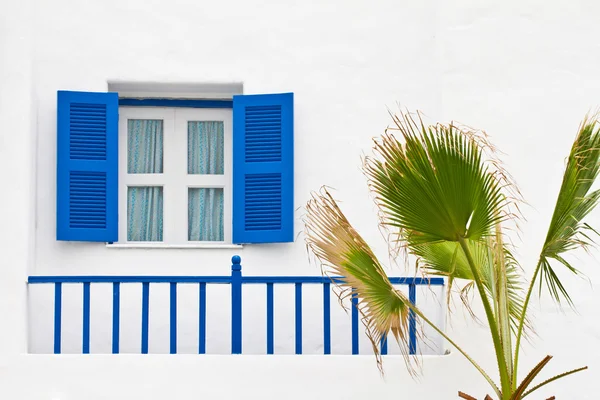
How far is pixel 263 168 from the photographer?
6.80 meters

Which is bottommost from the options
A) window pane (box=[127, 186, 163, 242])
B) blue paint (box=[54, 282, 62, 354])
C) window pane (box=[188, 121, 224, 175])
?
blue paint (box=[54, 282, 62, 354])

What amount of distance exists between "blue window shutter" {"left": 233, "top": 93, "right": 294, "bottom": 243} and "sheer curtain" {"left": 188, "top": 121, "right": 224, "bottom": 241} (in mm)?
308

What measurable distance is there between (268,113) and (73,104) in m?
1.49

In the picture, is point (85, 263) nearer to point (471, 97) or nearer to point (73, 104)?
point (73, 104)

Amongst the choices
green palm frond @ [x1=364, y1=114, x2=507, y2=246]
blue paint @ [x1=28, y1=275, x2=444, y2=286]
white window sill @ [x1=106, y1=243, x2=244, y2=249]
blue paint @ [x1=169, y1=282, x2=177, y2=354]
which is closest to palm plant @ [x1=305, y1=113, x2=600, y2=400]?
green palm frond @ [x1=364, y1=114, x2=507, y2=246]

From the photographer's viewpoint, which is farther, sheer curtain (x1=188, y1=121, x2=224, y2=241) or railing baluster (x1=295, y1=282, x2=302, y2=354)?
sheer curtain (x1=188, y1=121, x2=224, y2=241)

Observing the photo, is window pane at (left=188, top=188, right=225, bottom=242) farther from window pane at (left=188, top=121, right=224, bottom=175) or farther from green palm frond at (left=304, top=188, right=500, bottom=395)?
green palm frond at (left=304, top=188, right=500, bottom=395)

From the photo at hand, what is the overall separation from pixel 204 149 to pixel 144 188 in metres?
0.57

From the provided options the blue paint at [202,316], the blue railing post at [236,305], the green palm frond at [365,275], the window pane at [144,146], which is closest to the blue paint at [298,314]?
the blue railing post at [236,305]

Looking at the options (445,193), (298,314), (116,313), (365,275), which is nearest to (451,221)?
(445,193)

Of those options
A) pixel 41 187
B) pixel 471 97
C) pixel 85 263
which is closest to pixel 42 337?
pixel 85 263

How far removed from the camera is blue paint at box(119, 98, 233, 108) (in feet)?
23.3

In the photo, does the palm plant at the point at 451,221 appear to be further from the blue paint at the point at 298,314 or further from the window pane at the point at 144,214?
the window pane at the point at 144,214

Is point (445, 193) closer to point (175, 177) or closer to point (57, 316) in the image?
point (57, 316)
